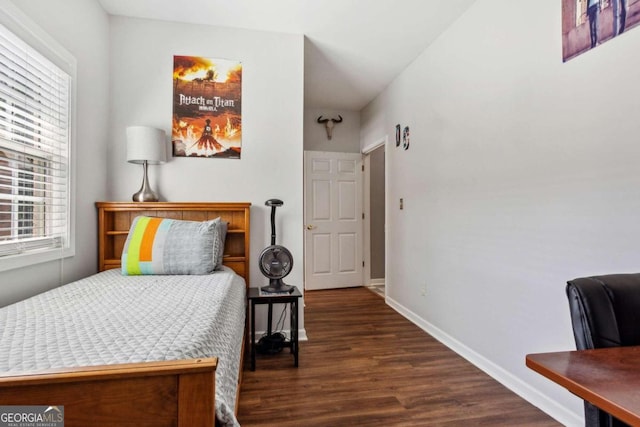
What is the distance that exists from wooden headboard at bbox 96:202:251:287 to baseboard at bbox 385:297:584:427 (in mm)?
1753

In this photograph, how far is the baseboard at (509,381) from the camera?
1.76 m

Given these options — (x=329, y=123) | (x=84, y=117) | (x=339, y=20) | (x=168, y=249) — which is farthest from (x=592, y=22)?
(x=329, y=123)

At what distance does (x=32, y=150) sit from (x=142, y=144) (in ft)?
2.31

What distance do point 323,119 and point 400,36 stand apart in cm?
207

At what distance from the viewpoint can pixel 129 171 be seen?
2.65m

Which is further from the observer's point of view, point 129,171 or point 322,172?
point 322,172

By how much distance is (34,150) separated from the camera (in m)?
1.83

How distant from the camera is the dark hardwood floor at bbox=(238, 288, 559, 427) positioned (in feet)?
5.92

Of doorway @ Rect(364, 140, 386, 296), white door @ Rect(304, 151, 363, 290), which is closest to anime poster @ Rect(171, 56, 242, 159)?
white door @ Rect(304, 151, 363, 290)

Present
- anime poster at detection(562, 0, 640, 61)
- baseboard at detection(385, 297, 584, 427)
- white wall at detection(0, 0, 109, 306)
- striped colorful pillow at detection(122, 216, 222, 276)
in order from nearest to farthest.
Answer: anime poster at detection(562, 0, 640, 61)
baseboard at detection(385, 297, 584, 427)
white wall at detection(0, 0, 109, 306)
striped colorful pillow at detection(122, 216, 222, 276)

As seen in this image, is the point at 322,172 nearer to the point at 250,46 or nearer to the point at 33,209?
the point at 250,46

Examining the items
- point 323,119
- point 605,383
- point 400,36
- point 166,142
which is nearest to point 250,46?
point 166,142
